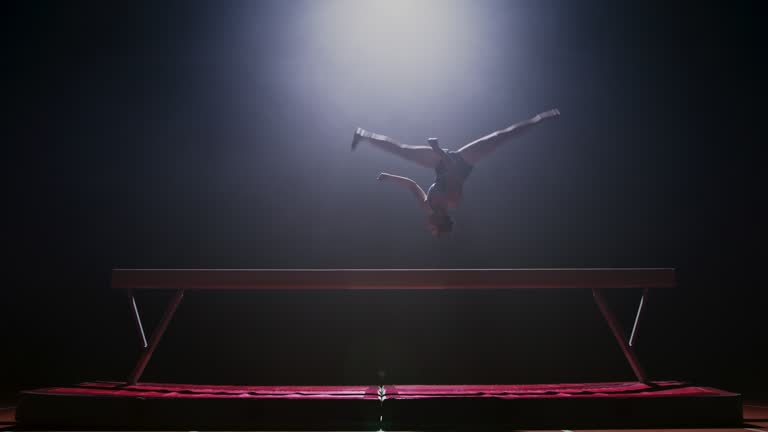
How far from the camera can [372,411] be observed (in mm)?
2236

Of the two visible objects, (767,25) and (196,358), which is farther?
(767,25)

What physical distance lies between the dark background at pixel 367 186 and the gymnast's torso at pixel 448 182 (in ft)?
2.79

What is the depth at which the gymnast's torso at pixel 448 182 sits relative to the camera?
2957 mm

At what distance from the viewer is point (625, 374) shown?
3.63 meters

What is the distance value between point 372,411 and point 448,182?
133 centimetres

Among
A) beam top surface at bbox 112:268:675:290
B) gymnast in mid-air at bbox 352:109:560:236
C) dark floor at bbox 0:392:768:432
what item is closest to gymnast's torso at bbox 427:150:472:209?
gymnast in mid-air at bbox 352:109:560:236

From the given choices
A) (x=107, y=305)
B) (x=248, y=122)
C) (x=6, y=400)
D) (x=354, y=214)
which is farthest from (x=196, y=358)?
(x=248, y=122)

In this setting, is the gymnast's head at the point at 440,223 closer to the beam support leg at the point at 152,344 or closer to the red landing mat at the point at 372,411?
the red landing mat at the point at 372,411

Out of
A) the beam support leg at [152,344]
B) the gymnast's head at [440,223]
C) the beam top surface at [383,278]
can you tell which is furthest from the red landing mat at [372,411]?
the gymnast's head at [440,223]

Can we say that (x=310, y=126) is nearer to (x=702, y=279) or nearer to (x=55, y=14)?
(x=55, y=14)

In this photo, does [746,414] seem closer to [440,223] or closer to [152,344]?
[440,223]

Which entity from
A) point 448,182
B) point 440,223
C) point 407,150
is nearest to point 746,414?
point 440,223

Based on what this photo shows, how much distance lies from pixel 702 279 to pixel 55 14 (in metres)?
5.17

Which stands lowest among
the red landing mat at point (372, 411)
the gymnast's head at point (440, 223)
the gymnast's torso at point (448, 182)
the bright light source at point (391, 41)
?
the red landing mat at point (372, 411)
